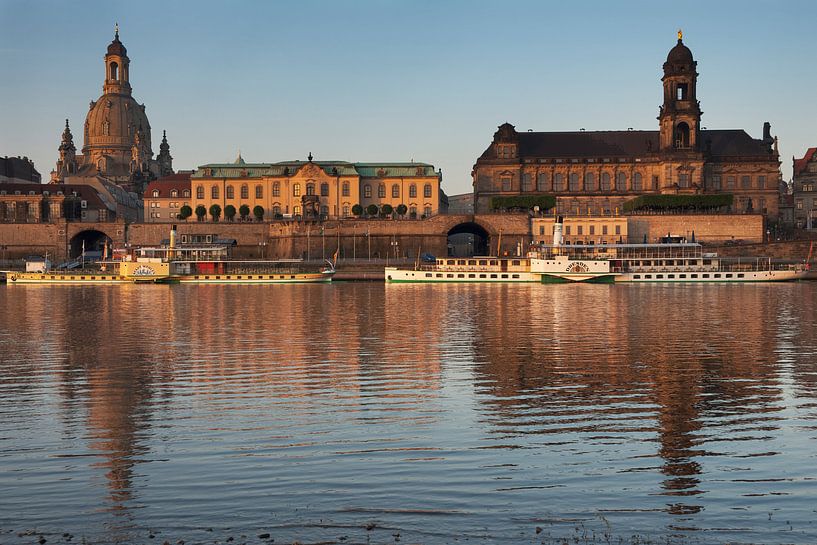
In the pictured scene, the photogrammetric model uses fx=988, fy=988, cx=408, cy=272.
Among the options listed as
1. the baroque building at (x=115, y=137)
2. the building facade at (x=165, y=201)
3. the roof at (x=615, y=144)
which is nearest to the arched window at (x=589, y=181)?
the roof at (x=615, y=144)

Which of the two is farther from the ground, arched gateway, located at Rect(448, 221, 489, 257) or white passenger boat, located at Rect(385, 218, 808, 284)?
arched gateway, located at Rect(448, 221, 489, 257)

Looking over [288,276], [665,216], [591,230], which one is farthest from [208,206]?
[665,216]

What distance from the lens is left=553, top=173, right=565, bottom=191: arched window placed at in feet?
398

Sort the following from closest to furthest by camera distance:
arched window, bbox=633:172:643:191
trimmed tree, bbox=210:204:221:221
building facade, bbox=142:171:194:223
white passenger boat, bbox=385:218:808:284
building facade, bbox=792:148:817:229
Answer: white passenger boat, bbox=385:218:808:284 → trimmed tree, bbox=210:204:221:221 → arched window, bbox=633:172:643:191 → building facade, bbox=142:171:194:223 → building facade, bbox=792:148:817:229

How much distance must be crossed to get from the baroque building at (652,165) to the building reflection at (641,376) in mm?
68651

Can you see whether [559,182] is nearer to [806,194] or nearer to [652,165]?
[652,165]

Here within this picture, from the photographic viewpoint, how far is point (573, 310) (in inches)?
2036

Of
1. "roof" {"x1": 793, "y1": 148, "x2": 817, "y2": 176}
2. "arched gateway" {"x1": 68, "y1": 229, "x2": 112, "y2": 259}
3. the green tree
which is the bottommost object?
"arched gateway" {"x1": 68, "y1": 229, "x2": 112, "y2": 259}

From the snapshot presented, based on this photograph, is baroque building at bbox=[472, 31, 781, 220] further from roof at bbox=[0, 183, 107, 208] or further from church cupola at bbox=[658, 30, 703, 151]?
roof at bbox=[0, 183, 107, 208]

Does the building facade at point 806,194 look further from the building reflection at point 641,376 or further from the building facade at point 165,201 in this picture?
the building reflection at point 641,376

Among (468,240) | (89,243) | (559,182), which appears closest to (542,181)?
(559,182)

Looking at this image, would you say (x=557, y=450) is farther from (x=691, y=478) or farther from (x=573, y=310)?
(x=573, y=310)

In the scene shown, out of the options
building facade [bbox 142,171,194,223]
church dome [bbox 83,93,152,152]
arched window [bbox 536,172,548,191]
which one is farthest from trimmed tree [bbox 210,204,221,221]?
church dome [bbox 83,93,152,152]

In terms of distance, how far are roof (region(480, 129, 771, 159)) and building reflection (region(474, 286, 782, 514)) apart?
2855 inches
